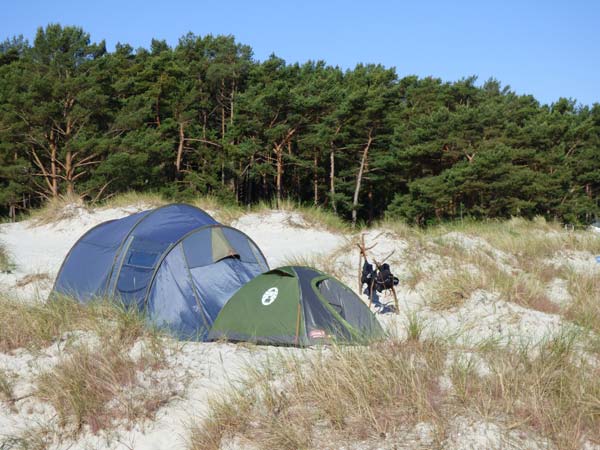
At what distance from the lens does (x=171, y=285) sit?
24.2ft

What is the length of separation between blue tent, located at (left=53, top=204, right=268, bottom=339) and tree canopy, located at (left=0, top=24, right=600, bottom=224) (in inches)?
789

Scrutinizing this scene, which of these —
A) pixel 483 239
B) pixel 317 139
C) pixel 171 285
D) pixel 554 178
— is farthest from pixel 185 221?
pixel 554 178

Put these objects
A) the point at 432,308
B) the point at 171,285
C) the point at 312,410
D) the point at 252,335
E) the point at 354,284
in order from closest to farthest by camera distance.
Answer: the point at 312,410
the point at 252,335
the point at 171,285
the point at 432,308
the point at 354,284

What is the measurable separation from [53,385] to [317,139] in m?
28.2

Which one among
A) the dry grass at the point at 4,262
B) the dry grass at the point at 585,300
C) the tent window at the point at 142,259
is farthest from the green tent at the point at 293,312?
the dry grass at the point at 4,262

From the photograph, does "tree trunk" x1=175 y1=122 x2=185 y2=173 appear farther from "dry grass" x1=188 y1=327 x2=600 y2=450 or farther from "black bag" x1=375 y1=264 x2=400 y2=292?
"dry grass" x1=188 y1=327 x2=600 y2=450

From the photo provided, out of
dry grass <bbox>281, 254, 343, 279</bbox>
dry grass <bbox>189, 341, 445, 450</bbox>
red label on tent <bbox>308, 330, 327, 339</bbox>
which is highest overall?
dry grass <bbox>189, 341, 445, 450</bbox>

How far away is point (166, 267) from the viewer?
24.4ft

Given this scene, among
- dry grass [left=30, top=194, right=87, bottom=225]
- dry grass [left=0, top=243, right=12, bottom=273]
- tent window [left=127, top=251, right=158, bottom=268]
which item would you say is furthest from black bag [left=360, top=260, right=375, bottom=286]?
dry grass [left=30, top=194, right=87, bottom=225]

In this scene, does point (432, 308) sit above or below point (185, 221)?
below

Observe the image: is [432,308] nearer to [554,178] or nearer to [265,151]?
[265,151]

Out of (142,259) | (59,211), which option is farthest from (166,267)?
(59,211)

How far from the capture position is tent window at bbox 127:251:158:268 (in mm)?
7508

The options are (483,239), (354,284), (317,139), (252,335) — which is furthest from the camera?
(317,139)
